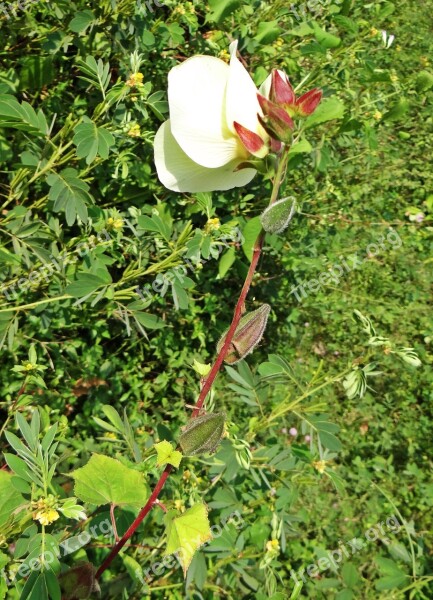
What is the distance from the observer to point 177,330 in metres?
2.02

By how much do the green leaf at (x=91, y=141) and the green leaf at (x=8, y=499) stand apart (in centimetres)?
66

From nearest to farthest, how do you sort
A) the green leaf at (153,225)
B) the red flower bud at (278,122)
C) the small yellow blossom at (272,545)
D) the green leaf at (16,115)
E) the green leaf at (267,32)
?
the red flower bud at (278,122) → the green leaf at (16,115) → the green leaf at (153,225) → the small yellow blossom at (272,545) → the green leaf at (267,32)


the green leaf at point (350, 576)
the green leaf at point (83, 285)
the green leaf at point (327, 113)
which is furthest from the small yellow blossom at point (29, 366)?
the green leaf at point (350, 576)

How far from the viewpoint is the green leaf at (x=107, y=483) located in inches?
31.7

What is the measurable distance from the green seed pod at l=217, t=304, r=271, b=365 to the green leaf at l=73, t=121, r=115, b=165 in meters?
0.58

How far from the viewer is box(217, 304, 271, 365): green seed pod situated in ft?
2.64

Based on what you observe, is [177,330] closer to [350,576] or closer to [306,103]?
[350,576]

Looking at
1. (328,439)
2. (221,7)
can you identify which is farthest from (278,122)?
(328,439)

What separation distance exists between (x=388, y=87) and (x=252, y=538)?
110 inches

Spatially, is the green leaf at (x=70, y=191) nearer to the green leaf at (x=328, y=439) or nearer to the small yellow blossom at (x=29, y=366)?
the small yellow blossom at (x=29, y=366)

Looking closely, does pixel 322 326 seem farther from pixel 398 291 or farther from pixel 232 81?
pixel 232 81

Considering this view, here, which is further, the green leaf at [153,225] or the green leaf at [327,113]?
the green leaf at [153,225]

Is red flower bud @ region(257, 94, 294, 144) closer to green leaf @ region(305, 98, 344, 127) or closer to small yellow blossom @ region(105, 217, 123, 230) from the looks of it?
green leaf @ region(305, 98, 344, 127)

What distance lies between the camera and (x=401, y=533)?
2293 mm
